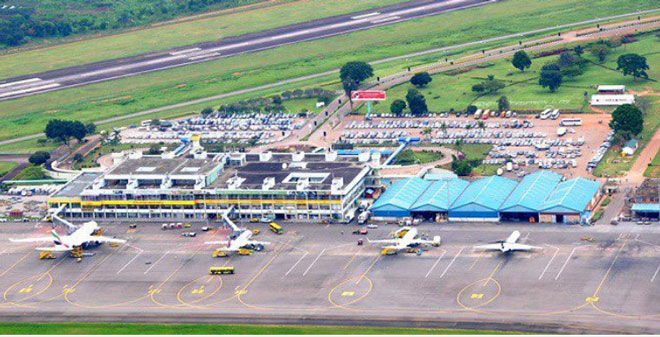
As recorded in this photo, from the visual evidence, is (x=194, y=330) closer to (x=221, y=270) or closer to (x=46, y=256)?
(x=221, y=270)

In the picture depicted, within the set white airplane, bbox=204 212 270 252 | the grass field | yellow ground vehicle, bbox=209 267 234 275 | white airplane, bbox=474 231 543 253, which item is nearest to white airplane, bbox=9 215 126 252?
white airplane, bbox=204 212 270 252

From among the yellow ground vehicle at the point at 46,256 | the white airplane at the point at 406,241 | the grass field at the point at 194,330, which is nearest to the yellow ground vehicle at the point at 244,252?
the white airplane at the point at 406,241

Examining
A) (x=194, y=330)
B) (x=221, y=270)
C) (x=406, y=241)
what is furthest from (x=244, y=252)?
(x=194, y=330)

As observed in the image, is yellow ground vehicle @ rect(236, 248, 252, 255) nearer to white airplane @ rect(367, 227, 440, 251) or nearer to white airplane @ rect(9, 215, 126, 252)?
white airplane @ rect(367, 227, 440, 251)

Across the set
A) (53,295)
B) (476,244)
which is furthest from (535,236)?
(53,295)

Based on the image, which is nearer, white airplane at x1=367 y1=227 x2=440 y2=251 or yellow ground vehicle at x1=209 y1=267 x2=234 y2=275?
yellow ground vehicle at x1=209 y1=267 x2=234 y2=275

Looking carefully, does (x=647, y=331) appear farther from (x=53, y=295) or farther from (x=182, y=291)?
(x=53, y=295)
